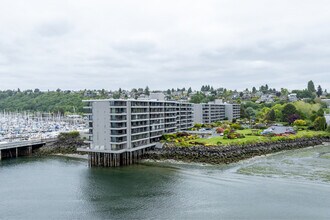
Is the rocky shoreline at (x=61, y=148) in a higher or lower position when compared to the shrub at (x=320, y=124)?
lower

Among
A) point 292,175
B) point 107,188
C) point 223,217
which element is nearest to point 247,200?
point 223,217

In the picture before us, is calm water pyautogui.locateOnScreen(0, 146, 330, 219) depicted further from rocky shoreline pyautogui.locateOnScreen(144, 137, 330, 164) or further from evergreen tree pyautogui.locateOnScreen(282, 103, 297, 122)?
evergreen tree pyautogui.locateOnScreen(282, 103, 297, 122)

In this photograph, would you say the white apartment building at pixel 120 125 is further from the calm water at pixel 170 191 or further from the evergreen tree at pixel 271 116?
the evergreen tree at pixel 271 116

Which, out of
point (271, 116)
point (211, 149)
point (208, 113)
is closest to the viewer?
point (211, 149)

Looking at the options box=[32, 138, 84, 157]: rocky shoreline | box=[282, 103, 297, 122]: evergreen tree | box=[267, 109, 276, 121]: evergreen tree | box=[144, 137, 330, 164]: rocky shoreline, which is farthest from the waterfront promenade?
box=[282, 103, 297, 122]: evergreen tree

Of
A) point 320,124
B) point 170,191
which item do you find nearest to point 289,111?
point 320,124

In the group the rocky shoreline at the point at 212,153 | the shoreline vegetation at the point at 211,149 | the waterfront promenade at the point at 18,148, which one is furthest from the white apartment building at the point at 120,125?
the waterfront promenade at the point at 18,148

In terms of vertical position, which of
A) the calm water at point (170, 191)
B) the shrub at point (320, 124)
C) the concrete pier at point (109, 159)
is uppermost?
the shrub at point (320, 124)

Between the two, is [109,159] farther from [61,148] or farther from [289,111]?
[289,111]

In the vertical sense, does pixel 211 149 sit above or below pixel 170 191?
above
